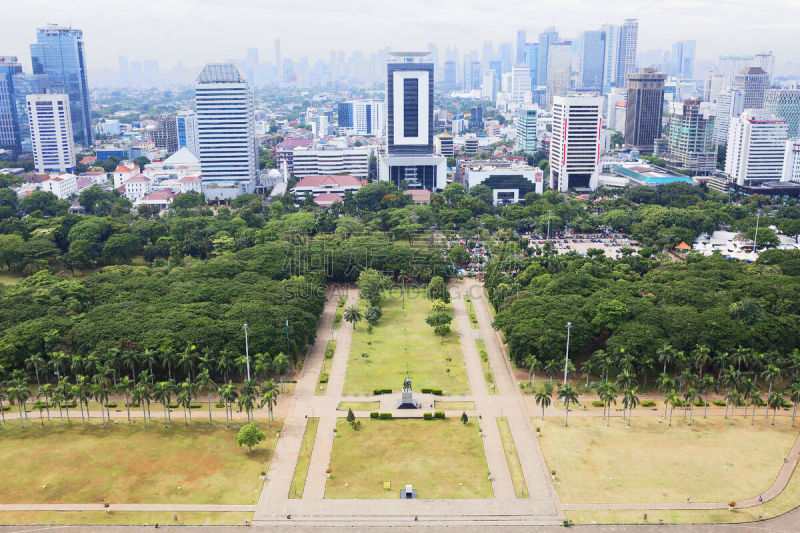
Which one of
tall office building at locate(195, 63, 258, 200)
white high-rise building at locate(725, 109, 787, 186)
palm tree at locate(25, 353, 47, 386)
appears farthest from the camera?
white high-rise building at locate(725, 109, 787, 186)

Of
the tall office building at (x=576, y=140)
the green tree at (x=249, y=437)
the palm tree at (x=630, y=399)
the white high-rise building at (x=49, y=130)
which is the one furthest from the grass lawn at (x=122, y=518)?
the white high-rise building at (x=49, y=130)

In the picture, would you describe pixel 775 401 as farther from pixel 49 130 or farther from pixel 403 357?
pixel 49 130

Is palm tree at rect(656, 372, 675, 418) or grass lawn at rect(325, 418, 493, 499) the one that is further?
palm tree at rect(656, 372, 675, 418)

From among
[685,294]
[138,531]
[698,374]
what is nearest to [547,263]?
[685,294]

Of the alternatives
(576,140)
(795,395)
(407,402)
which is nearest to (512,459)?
(407,402)

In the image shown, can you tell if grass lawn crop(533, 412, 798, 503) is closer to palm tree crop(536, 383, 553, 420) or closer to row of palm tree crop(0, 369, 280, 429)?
palm tree crop(536, 383, 553, 420)

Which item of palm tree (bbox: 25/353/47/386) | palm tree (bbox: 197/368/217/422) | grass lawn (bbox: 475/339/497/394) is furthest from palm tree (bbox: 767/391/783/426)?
palm tree (bbox: 25/353/47/386)

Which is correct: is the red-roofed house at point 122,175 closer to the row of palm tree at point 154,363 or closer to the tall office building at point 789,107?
the row of palm tree at point 154,363
